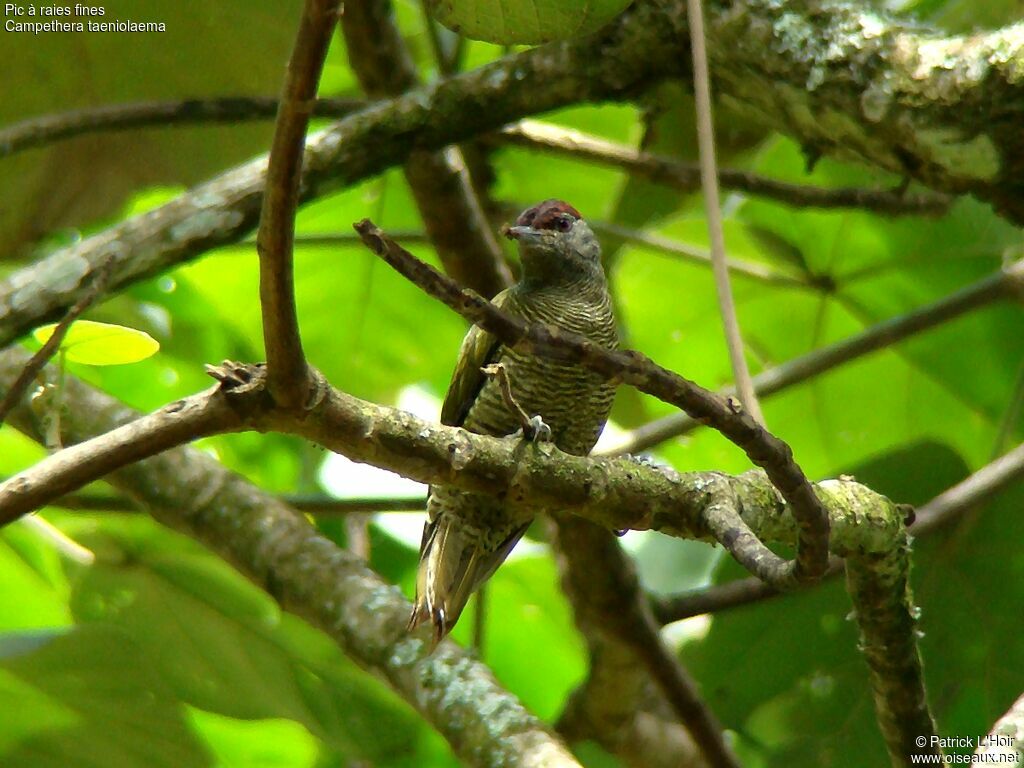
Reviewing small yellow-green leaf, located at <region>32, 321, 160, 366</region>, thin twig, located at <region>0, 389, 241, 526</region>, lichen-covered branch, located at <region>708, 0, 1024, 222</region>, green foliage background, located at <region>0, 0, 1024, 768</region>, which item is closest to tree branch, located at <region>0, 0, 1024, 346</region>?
lichen-covered branch, located at <region>708, 0, 1024, 222</region>

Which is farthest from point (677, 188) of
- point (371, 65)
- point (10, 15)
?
point (10, 15)

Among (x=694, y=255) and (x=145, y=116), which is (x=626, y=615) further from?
(x=145, y=116)

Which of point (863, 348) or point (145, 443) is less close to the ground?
point (863, 348)

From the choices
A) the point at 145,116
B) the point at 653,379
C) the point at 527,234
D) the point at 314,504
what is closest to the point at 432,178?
the point at 527,234

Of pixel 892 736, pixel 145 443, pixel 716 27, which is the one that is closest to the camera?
pixel 145 443

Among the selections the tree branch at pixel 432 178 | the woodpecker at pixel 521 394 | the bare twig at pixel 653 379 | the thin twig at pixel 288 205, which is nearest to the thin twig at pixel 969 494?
the woodpecker at pixel 521 394

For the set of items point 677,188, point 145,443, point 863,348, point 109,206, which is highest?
point 109,206

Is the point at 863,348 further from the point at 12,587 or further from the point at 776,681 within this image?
the point at 12,587
